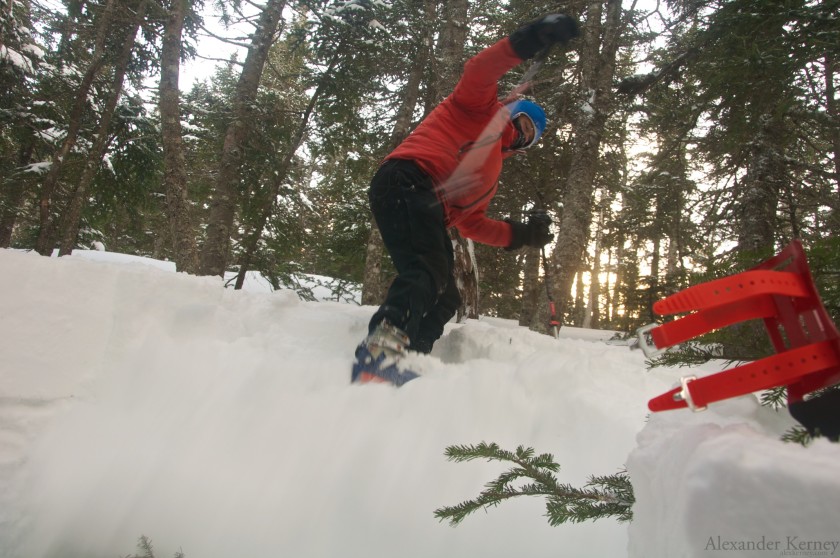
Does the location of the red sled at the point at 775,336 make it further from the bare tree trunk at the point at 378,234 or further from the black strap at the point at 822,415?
the bare tree trunk at the point at 378,234

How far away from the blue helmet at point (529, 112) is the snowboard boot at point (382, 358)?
4.94 ft

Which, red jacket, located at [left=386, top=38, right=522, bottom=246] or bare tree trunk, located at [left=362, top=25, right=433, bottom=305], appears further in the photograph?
bare tree trunk, located at [left=362, top=25, right=433, bottom=305]

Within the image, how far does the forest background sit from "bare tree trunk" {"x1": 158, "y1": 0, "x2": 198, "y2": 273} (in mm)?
27

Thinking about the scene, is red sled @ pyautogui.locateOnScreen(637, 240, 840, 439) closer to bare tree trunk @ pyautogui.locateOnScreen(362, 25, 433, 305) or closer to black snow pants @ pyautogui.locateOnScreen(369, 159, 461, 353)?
black snow pants @ pyautogui.locateOnScreen(369, 159, 461, 353)

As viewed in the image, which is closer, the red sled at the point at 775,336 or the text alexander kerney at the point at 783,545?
the text alexander kerney at the point at 783,545

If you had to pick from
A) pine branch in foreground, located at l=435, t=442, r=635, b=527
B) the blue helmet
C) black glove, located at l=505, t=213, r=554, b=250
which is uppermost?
the blue helmet

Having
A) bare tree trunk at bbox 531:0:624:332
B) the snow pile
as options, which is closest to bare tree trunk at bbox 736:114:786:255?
bare tree trunk at bbox 531:0:624:332

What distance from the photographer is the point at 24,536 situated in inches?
51.6

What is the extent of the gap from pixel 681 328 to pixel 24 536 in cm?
181

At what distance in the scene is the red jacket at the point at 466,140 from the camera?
7.72ft

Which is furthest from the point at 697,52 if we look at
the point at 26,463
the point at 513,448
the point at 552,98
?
the point at 26,463

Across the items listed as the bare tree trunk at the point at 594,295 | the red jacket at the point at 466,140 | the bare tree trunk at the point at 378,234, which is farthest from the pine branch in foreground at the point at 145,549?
the bare tree trunk at the point at 594,295

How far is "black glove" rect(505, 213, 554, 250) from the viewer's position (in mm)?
2957

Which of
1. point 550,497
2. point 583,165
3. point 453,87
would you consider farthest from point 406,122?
point 550,497
